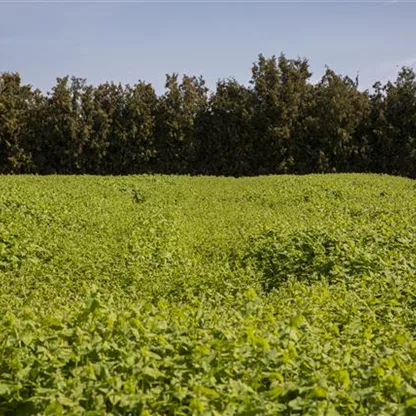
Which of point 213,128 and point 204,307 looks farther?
point 213,128

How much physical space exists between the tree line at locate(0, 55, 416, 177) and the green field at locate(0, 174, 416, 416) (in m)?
16.6

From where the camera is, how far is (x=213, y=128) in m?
33.8

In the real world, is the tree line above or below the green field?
above

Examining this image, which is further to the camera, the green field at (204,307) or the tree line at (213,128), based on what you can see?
the tree line at (213,128)

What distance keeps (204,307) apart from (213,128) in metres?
28.0

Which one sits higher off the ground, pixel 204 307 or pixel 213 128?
pixel 213 128

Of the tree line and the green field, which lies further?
the tree line

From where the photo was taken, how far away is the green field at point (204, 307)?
12.6 ft

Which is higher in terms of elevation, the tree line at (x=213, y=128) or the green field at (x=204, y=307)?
the tree line at (x=213, y=128)

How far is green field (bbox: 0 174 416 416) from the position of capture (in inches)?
151

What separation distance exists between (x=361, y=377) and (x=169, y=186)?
17.4 m

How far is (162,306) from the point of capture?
5414 millimetres

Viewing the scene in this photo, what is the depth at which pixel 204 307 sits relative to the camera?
6344mm

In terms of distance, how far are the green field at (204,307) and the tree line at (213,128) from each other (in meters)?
16.6
